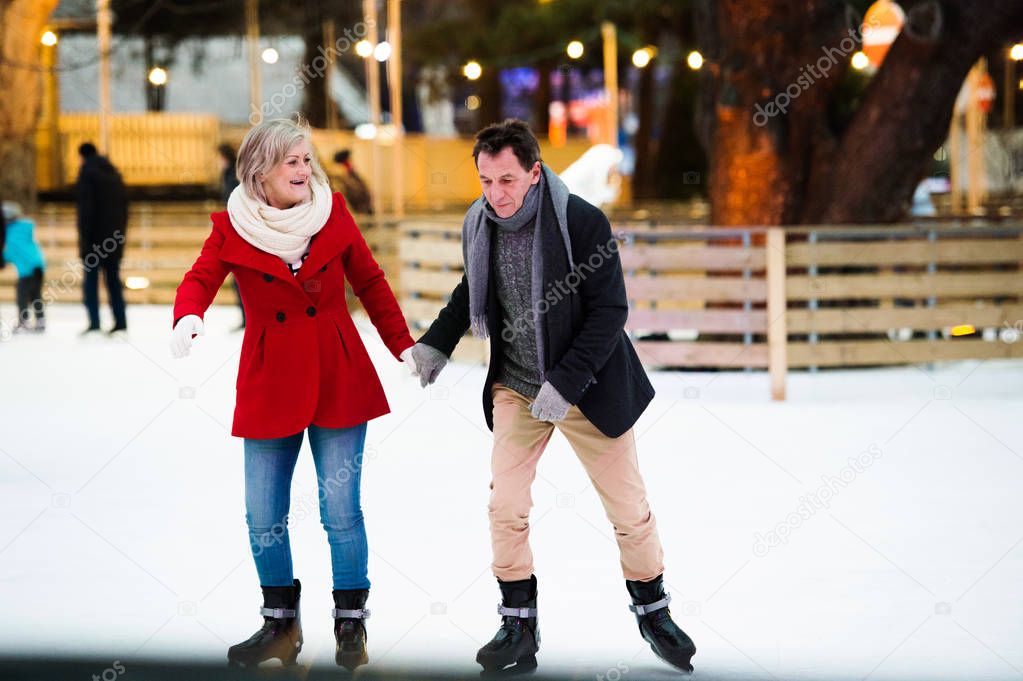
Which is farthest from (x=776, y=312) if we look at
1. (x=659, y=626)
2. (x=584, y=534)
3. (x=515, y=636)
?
(x=515, y=636)

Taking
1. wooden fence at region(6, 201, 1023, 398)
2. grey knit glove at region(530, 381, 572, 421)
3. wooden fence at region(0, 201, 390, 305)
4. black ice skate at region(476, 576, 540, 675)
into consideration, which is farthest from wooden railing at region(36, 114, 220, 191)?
grey knit glove at region(530, 381, 572, 421)

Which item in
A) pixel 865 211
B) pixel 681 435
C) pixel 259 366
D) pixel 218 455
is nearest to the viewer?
pixel 259 366

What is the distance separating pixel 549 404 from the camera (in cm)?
335

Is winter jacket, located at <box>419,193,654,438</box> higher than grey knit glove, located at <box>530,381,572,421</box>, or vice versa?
winter jacket, located at <box>419,193,654,438</box>

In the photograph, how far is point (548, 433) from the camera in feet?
11.8

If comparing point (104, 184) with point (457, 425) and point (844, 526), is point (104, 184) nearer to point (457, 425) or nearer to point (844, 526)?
point (457, 425)

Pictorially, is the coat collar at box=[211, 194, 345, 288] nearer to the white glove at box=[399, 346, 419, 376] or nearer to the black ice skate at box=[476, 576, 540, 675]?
the white glove at box=[399, 346, 419, 376]

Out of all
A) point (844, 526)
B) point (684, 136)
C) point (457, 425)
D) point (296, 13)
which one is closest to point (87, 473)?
point (457, 425)

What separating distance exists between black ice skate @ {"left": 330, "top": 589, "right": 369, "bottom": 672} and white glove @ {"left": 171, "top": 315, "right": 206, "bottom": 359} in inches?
29.8

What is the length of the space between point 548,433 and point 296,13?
794 inches

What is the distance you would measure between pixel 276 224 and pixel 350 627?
40.8 inches

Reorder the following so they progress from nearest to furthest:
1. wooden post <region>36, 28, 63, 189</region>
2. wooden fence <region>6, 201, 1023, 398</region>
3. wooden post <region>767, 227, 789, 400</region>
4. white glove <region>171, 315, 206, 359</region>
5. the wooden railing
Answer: white glove <region>171, 315, 206, 359</region> < wooden post <region>767, 227, 789, 400</region> < wooden fence <region>6, 201, 1023, 398</region> < wooden post <region>36, 28, 63, 189</region> < the wooden railing

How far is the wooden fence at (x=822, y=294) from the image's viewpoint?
28.4ft

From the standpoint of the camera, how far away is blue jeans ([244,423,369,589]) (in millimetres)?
3461
